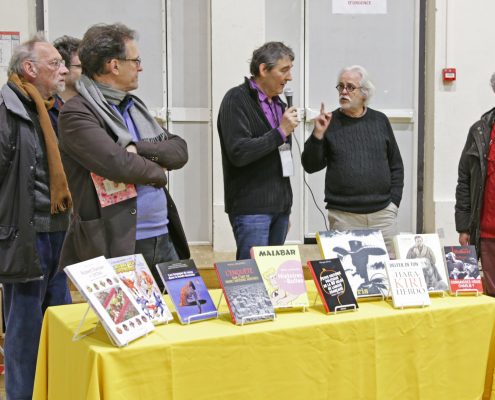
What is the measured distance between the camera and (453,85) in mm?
5051

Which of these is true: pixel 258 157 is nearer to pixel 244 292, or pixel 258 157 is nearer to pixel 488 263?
pixel 244 292

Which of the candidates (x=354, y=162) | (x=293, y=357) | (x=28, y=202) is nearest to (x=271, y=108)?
(x=354, y=162)

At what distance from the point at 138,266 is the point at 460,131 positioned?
3760 mm

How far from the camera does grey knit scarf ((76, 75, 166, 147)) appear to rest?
2.24 metres

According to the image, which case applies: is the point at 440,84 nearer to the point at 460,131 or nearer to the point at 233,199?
the point at 460,131

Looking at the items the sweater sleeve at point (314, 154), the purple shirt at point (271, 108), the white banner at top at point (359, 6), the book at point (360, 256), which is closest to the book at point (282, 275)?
the book at point (360, 256)

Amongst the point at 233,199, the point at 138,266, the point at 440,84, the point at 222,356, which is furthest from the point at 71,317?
the point at 440,84

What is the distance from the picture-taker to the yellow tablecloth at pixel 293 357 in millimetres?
1751

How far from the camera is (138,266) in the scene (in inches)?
77.8

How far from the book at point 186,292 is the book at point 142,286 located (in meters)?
0.05

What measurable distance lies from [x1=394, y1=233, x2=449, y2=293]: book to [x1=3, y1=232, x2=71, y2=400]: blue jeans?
142 cm

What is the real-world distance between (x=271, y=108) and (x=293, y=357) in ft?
4.55

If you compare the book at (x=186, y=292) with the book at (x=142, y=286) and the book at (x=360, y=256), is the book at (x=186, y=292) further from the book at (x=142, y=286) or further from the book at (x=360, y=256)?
the book at (x=360, y=256)

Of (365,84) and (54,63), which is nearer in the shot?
(54,63)
